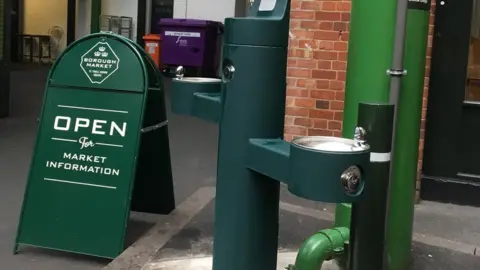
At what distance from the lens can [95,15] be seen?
18.5 meters

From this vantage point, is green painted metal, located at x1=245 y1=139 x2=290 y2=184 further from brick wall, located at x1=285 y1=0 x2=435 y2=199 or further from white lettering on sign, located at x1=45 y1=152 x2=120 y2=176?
brick wall, located at x1=285 y1=0 x2=435 y2=199

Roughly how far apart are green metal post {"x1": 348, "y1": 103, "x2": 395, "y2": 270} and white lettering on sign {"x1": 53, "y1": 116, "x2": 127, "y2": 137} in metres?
1.98

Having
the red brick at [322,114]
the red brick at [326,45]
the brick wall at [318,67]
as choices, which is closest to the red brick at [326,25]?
the brick wall at [318,67]

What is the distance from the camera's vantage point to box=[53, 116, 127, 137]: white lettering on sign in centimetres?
450

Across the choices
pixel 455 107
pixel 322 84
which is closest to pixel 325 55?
pixel 322 84

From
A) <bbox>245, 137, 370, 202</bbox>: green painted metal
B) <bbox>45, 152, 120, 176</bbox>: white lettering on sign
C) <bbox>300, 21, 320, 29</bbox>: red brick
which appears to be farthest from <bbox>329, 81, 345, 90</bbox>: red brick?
<bbox>245, 137, 370, 202</bbox>: green painted metal

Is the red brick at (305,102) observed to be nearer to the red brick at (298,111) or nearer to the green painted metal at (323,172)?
the red brick at (298,111)

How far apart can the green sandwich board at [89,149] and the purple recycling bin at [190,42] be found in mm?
11252

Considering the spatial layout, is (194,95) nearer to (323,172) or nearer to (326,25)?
(323,172)

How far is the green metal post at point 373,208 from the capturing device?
296cm

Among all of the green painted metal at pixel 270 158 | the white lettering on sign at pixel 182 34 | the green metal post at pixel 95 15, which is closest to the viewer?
the green painted metal at pixel 270 158

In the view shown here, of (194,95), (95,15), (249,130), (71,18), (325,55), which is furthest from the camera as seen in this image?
(71,18)

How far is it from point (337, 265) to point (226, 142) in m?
1.64

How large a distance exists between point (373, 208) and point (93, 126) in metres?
2.25
